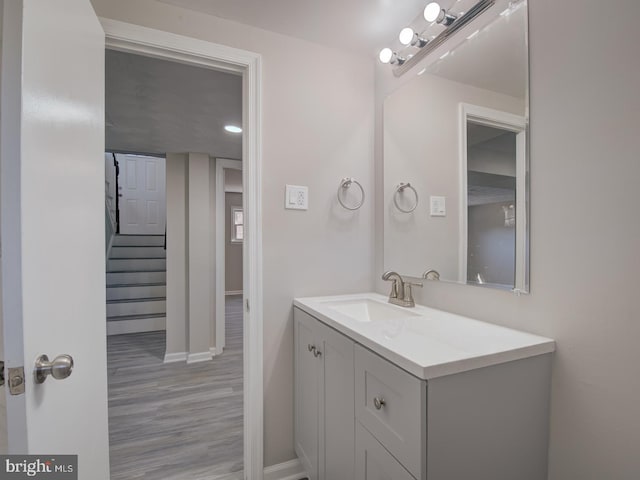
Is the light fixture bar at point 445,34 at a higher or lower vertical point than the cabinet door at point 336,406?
higher

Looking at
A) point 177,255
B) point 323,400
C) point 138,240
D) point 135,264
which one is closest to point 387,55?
point 323,400

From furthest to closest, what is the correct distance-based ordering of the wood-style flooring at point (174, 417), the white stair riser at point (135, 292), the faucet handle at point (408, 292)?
1. the white stair riser at point (135, 292)
2. the wood-style flooring at point (174, 417)
3. the faucet handle at point (408, 292)

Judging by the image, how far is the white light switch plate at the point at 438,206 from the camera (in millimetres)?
1355

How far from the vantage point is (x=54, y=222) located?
0.79m

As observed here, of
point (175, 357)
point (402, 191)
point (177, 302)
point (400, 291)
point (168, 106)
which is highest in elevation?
point (168, 106)

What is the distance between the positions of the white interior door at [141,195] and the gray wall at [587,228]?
19.6 ft

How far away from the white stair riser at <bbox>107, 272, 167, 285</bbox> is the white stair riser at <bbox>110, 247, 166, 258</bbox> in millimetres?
482

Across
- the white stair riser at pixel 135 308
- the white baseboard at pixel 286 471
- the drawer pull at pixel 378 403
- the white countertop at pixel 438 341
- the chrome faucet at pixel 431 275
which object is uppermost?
the chrome faucet at pixel 431 275

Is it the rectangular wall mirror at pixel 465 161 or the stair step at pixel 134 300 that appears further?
the stair step at pixel 134 300

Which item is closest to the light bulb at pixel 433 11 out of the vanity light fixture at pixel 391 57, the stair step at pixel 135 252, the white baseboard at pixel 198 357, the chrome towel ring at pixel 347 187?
the vanity light fixture at pixel 391 57

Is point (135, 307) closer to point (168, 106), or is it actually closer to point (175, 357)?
point (175, 357)

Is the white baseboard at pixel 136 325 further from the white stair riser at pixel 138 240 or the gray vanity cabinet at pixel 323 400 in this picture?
the gray vanity cabinet at pixel 323 400

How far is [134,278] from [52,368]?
448 centimetres

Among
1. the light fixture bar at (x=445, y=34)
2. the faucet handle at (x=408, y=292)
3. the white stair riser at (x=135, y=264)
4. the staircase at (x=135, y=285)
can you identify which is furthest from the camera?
the white stair riser at (x=135, y=264)
